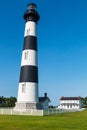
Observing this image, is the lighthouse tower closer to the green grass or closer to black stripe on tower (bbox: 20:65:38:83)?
black stripe on tower (bbox: 20:65:38:83)

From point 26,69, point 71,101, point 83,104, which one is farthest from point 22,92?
point 83,104

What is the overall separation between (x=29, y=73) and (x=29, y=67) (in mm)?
830

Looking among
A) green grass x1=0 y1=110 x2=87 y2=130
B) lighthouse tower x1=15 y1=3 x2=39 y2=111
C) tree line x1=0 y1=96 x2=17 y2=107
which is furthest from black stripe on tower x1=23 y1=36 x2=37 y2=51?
tree line x1=0 y1=96 x2=17 y2=107

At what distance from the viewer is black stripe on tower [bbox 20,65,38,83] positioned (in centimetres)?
3019

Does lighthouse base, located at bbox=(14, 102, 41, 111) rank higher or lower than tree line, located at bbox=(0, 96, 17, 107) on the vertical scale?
lower

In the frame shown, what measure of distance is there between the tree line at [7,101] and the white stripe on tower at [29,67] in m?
27.7

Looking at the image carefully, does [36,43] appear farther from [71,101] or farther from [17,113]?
[71,101]

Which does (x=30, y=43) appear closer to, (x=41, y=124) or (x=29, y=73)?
(x=29, y=73)

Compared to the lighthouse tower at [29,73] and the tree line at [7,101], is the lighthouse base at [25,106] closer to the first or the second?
the lighthouse tower at [29,73]

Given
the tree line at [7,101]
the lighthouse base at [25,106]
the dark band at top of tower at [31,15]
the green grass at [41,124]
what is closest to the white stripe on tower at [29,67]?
the dark band at top of tower at [31,15]

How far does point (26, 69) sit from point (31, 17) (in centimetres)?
777

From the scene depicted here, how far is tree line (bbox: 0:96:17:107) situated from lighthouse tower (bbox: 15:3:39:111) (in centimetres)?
2752

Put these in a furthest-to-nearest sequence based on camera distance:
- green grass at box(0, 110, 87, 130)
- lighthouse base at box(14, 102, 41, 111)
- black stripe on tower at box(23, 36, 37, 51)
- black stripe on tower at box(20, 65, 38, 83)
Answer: black stripe on tower at box(23, 36, 37, 51), black stripe on tower at box(20, 65, 38, 83), lighthouse base at box(14, 102, 41, 111), green grass at box(0, 110, 87, 130)

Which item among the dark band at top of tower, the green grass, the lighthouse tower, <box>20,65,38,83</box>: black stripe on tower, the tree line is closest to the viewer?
the green grass
